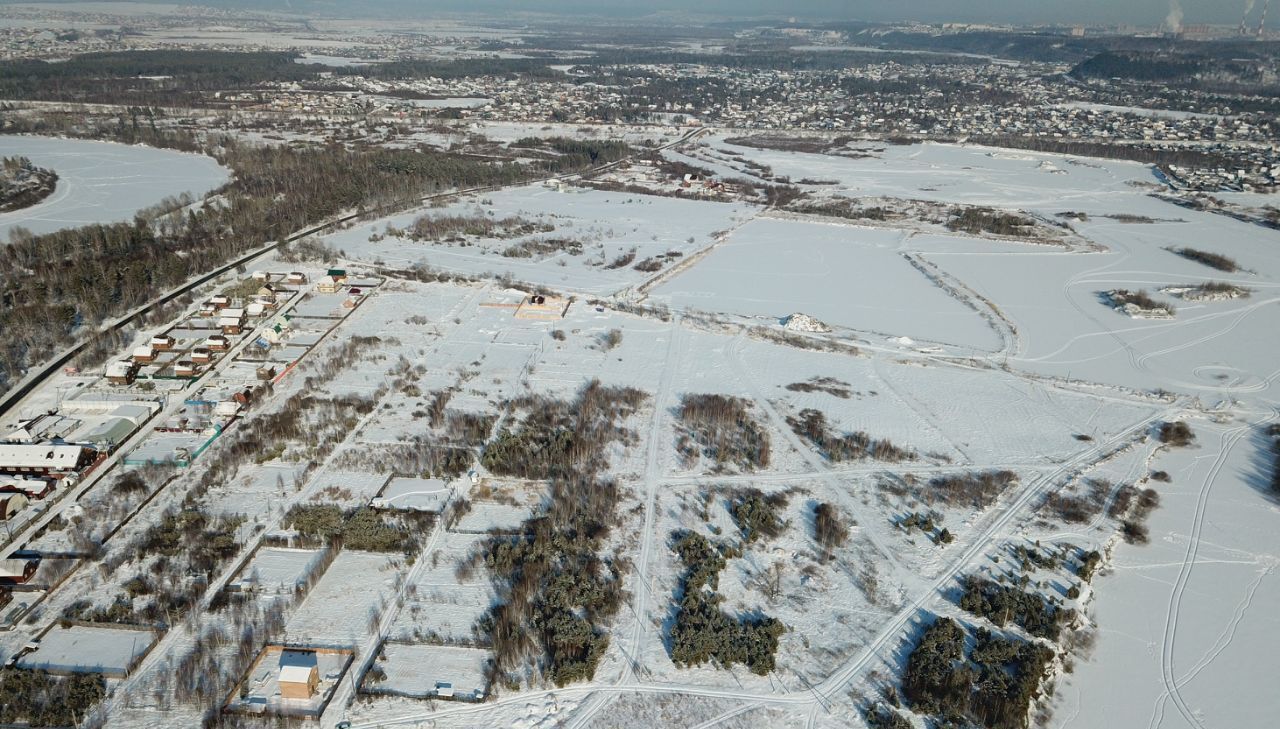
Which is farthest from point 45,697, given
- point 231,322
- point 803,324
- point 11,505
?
point 803,324

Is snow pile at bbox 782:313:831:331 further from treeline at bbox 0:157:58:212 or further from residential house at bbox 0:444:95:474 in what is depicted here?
treeline at bbox 0:157:58:212

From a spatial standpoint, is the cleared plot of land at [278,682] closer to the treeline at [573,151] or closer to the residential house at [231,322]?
the residential house at [231,322]

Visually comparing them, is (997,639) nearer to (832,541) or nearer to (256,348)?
(832,541)

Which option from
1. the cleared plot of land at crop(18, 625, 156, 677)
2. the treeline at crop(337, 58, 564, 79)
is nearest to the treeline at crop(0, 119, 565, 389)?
the cleared plot of land at crop(18, 625, 156, 677)

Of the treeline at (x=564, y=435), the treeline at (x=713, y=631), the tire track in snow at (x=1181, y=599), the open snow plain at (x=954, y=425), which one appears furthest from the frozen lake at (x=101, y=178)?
the tire track in snow at (x=1181, y=599)

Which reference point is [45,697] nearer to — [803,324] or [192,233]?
[803,324]
